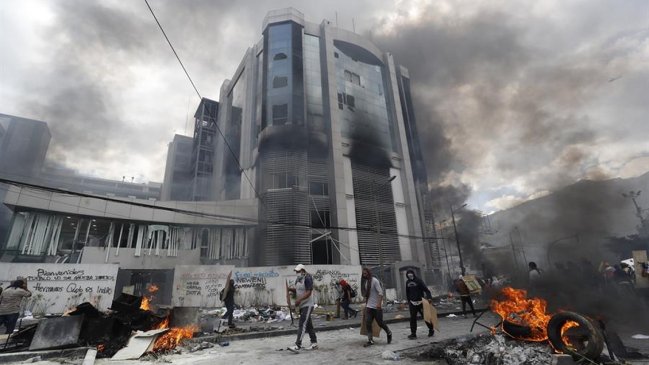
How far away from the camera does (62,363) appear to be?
17.1 feet

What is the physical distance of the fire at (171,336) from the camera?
6008 mm

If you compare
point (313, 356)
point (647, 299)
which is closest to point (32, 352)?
point (313, 356)

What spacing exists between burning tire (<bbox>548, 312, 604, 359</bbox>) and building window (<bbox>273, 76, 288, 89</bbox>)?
27.7 m

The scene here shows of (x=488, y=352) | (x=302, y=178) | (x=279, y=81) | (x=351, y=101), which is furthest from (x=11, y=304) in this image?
(x=351, y=101)

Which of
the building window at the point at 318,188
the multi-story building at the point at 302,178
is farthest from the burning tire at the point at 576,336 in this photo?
the building window at the point at 318,188

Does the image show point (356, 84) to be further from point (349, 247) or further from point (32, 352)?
point (32, 352)

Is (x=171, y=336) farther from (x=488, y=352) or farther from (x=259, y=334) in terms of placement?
(x=488, y=352)

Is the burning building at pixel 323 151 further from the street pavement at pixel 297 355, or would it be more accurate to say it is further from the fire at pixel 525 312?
the fire at pixel 525 312

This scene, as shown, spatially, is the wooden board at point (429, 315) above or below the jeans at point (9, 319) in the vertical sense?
below

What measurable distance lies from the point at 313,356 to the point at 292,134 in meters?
22.3

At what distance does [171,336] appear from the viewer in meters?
6.40

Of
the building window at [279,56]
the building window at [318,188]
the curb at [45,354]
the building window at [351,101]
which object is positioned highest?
the building window at [279,56]

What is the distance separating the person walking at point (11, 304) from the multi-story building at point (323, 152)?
15178mm

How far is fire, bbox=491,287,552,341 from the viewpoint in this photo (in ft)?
15.7
